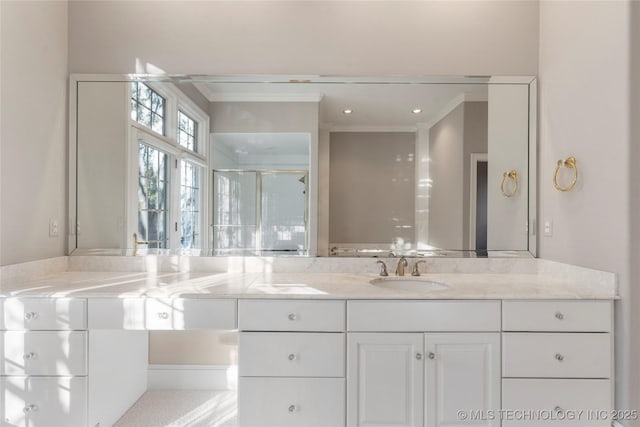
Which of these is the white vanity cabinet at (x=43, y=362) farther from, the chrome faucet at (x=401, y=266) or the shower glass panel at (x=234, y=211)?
the chrome faucet at (x=401, y=266)

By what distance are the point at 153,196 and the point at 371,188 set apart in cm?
142

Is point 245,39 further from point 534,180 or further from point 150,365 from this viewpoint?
point 150,365

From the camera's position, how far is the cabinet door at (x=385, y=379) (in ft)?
5.09

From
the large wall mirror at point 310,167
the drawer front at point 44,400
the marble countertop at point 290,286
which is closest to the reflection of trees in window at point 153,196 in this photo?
the large wall mirror at point 310,167

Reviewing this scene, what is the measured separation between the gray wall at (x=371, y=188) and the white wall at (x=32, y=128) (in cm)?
171

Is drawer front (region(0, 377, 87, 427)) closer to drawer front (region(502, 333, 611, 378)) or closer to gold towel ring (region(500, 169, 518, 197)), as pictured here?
drawer front (region(502, 333, 611, 378))

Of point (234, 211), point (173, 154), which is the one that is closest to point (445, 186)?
point (234, 211)

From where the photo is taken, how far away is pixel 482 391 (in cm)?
156

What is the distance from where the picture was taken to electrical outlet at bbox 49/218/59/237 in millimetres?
1998

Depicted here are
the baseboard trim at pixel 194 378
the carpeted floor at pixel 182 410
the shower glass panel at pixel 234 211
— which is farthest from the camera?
the baseboard trim at pixel 194 378

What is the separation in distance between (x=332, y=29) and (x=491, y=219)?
63.1 inches

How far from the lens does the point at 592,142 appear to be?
5.46 ft

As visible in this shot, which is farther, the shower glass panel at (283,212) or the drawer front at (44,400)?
the shower glass panel at (283,212)

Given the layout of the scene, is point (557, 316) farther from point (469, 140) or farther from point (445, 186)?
point (469, 140)
